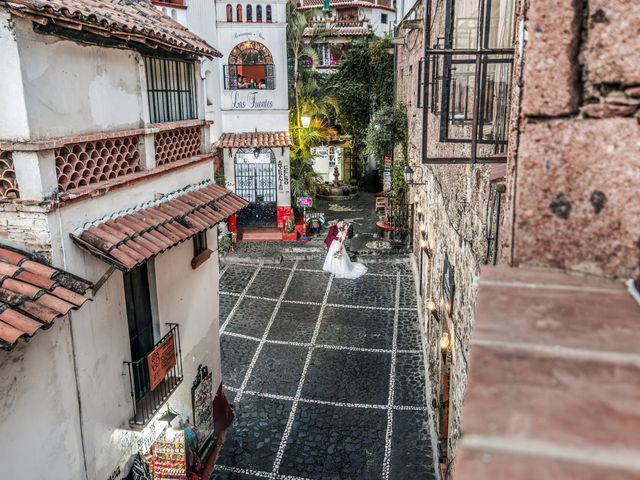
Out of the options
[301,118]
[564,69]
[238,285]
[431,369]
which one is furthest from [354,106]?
[564,69]

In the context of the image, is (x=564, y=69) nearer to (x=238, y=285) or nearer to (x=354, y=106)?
(x=238, y=285)

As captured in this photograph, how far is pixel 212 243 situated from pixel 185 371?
246 cm

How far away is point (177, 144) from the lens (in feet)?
28.6

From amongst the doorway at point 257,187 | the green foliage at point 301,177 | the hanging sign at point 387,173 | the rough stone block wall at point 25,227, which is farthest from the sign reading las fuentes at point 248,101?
the rough stone block wall at point 25,227

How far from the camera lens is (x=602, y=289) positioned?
69.1 inches

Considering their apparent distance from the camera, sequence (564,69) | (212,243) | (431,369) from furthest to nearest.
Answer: (431,369)
(212,243)
(564,69)

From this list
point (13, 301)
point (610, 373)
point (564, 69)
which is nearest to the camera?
point (610, 373)

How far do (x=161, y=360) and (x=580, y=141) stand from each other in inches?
282

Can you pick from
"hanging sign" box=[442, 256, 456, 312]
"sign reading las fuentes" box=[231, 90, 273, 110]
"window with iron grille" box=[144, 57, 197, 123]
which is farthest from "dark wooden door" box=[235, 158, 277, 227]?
"hanging sign" box=[442, 256, 456, 312]

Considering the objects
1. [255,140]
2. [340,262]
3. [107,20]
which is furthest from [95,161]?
[255,140]

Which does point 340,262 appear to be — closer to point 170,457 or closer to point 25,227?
point 170,457

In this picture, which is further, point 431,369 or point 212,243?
point 431,369

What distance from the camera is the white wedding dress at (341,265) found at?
60.5 ft

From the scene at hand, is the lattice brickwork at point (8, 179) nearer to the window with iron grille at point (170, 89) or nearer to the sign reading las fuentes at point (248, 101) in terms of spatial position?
the window with iron grille at point (170, 89)
